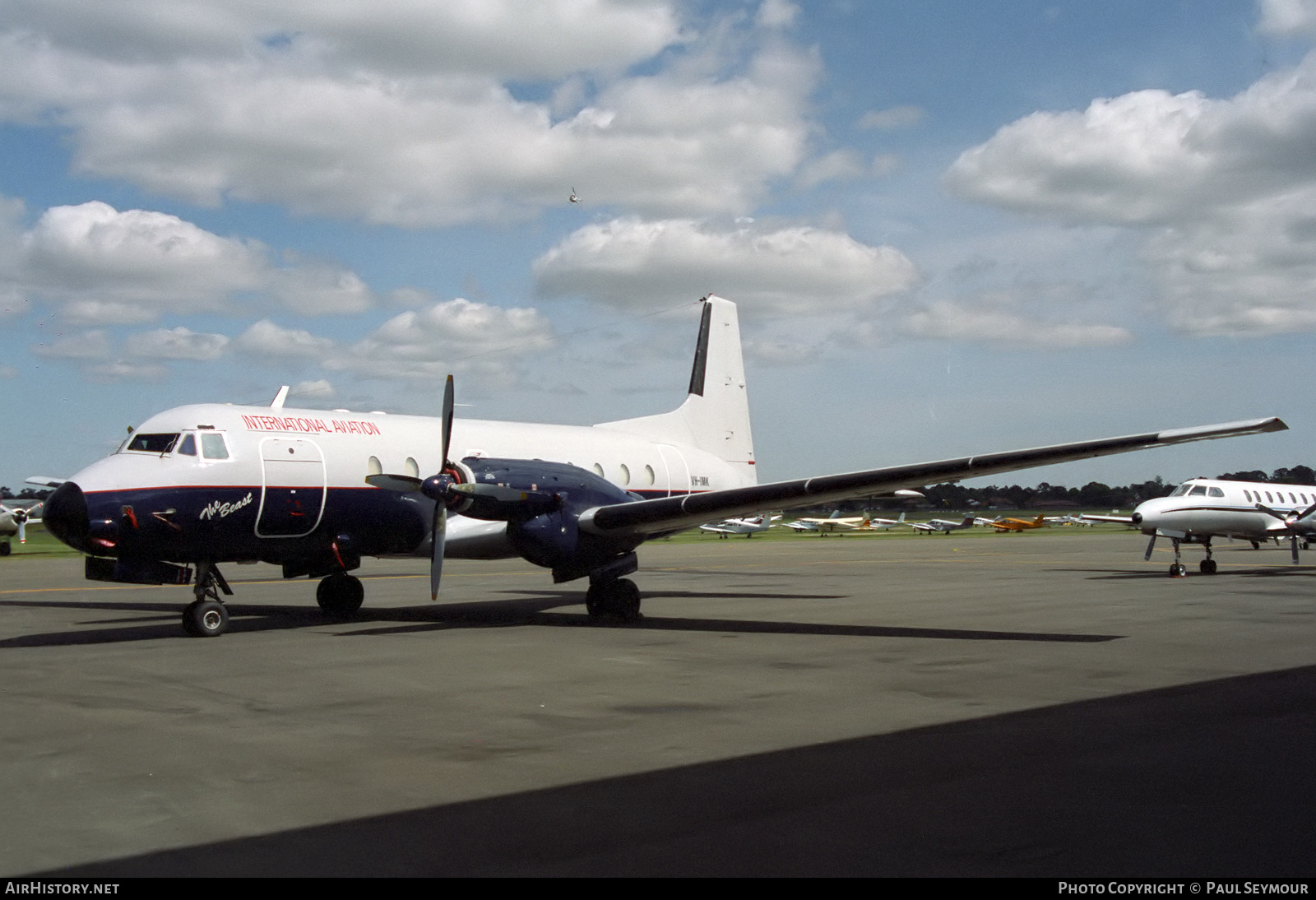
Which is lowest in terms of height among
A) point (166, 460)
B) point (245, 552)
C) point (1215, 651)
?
point (1215, 651)

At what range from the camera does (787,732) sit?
7945mm

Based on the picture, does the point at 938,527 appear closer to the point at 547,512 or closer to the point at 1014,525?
the point at 1014,525

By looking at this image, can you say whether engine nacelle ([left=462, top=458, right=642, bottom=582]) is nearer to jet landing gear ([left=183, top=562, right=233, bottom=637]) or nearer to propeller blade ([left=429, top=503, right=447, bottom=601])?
propeller blade ([left=429, top=503, right=447, bottom=601])

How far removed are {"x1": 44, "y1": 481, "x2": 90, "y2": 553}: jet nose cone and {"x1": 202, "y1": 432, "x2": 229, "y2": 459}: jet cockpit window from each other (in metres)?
1.88

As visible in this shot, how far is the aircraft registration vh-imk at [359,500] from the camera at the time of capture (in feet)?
47.1

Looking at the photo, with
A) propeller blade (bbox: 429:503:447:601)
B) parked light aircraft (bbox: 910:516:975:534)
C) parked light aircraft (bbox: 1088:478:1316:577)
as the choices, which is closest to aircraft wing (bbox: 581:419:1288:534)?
propeller blade (bbox: 429:503:447:601)

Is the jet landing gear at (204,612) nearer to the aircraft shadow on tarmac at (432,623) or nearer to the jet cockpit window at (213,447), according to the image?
the aircraft shadow on tarmac at (432,623)

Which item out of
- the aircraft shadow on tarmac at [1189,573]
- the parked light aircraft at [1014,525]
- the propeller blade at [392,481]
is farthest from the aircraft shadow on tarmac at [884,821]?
the parked light aircraft at [1014,525]

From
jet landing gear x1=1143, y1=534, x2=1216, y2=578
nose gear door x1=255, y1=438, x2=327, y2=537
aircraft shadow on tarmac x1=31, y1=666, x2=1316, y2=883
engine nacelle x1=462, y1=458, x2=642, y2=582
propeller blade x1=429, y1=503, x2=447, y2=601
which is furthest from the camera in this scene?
jet landing gear x1=1143, y1=534, x2=1216, y2=578

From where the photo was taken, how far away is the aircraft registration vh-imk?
14352mm

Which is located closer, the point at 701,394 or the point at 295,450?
the point at 295,450

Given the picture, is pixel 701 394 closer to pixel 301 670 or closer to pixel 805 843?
pixel 301 670
